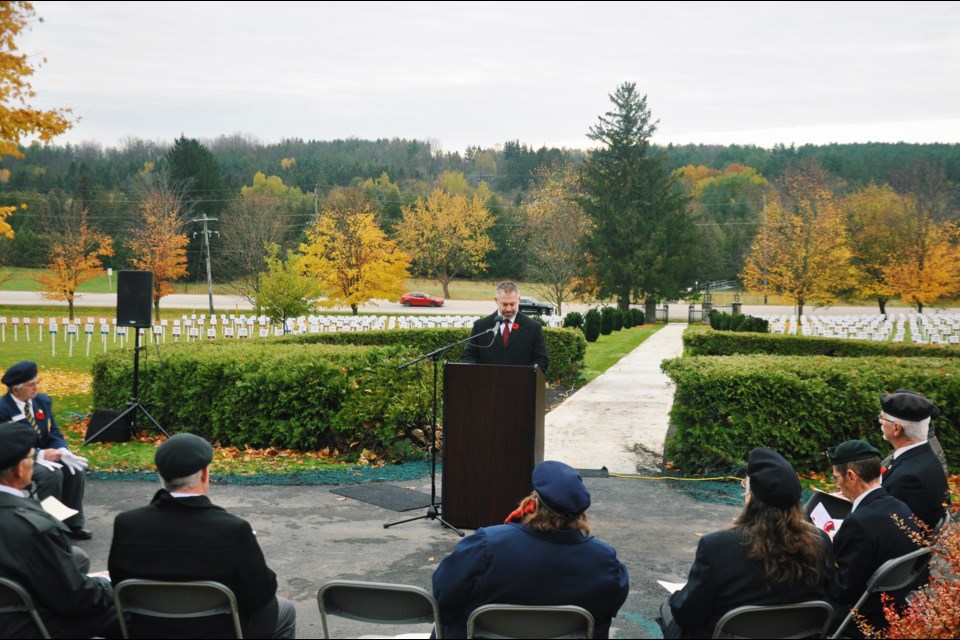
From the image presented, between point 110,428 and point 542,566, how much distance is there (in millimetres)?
8823

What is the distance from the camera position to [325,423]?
9898 millimetres

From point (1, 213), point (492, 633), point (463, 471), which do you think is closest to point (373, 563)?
point (463, 471)

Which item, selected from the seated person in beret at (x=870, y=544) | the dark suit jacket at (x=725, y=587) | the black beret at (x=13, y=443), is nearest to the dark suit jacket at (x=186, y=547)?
the black beret at (x=13, y=443)

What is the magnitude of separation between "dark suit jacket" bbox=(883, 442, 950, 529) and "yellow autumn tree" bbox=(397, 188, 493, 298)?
5972 centimetres

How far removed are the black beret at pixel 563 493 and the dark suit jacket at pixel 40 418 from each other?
517cm

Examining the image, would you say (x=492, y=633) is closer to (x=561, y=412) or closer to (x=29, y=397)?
(x=29, y=397)

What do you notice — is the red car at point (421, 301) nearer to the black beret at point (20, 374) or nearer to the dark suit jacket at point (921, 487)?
the black beret at point (20, 374)

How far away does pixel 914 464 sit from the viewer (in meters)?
4.72

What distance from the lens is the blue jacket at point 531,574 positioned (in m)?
3.19

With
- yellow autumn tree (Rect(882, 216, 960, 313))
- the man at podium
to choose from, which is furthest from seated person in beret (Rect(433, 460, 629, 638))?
yellow autumn tree (Rect(882, 216, 960, 313))

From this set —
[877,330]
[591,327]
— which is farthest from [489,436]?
[877,330]

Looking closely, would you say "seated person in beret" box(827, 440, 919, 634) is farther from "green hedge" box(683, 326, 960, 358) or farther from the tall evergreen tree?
the tall evergreen tree

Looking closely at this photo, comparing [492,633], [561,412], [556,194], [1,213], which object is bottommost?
[561,412]

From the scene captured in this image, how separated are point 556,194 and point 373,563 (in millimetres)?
52002
